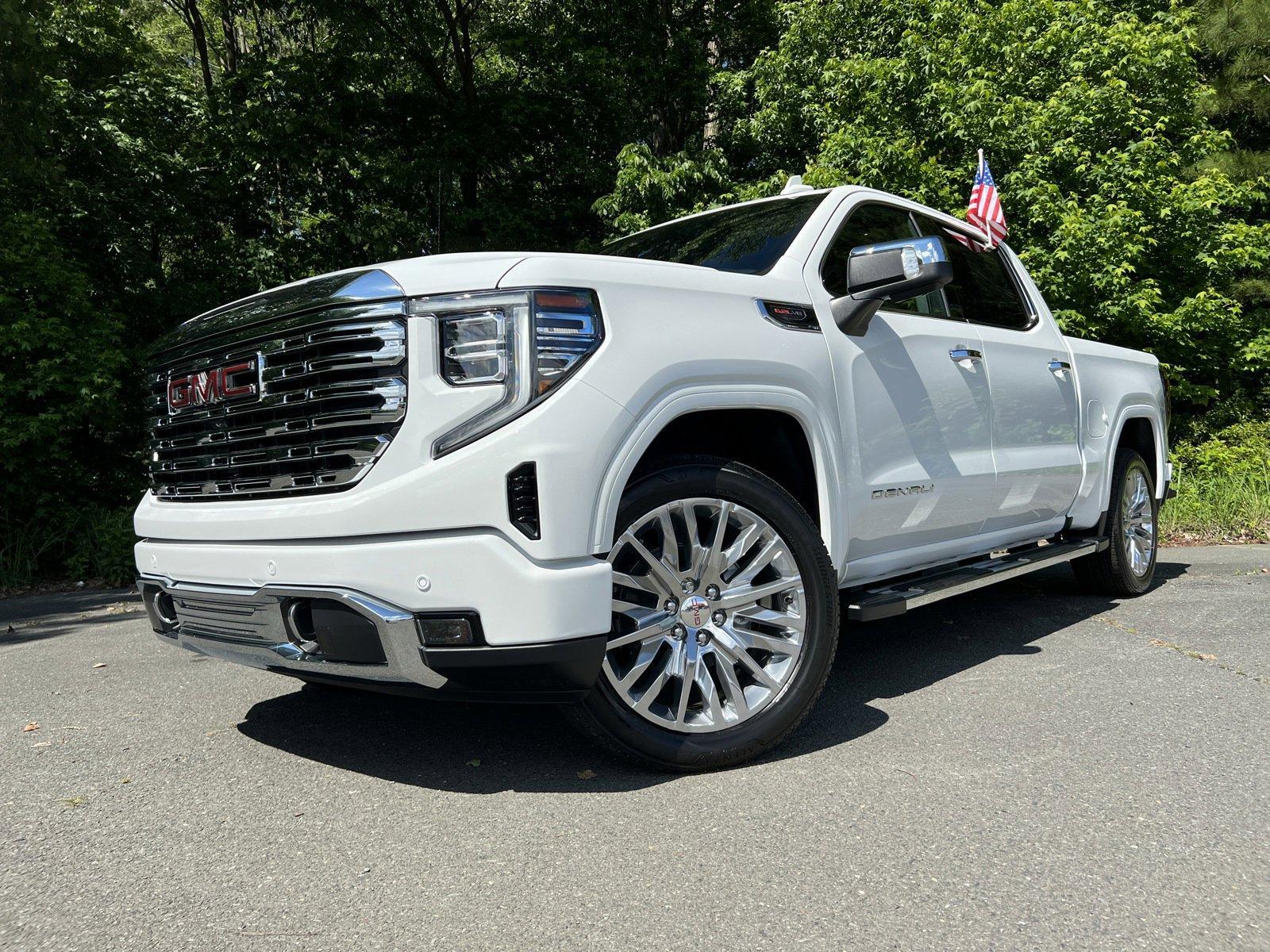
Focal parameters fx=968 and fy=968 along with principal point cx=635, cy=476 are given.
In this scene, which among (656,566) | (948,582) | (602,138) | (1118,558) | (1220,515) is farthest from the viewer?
(602,138)

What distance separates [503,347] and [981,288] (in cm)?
303

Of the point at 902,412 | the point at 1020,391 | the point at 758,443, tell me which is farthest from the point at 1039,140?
the point at 758,443

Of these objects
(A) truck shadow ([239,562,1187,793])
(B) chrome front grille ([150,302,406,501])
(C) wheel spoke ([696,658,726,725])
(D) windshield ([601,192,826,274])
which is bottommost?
(A) truck shadow ([239,562,1187,793])

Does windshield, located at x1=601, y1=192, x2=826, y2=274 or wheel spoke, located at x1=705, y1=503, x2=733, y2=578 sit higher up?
windshield, located at x1=601, y1=192, x2=826, y2=274

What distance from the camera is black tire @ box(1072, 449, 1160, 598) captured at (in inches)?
223

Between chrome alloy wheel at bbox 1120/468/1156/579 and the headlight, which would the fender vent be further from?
chrome alloy wheel at bbox 1120/468/1156/579

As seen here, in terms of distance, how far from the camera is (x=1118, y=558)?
18.8ft

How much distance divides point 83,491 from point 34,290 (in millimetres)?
2166

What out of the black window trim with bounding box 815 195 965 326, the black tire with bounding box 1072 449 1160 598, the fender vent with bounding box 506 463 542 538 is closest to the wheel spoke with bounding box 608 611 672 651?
the fender vent with bounding box 506 463 542 538

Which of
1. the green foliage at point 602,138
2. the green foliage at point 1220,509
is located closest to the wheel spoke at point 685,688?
the green foliage at point 1220,509

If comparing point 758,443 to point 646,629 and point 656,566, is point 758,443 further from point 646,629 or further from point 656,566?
point 646,629

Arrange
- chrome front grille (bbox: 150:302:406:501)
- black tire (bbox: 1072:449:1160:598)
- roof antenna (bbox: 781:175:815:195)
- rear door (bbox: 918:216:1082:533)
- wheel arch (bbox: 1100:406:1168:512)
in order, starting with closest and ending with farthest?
chrome front grille (bbox: 150:302:406:501), roof antenna (bbox: 781:175:815:195), rear door (bbox: 918:216:1082:533), black tire (bbox: 1072:449:1160:598), wheel arch (bbox: 1100:406:1168:512)

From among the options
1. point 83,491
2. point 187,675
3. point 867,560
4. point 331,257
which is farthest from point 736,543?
point 331,257

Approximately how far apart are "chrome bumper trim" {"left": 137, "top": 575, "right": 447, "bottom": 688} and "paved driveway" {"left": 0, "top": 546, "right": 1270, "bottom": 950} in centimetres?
42
